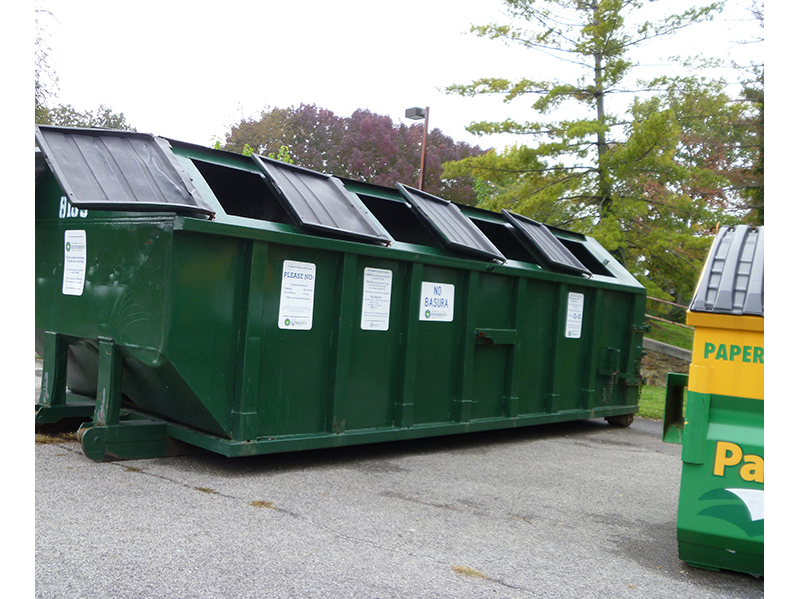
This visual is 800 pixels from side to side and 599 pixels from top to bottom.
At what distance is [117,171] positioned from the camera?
4707 millimetres

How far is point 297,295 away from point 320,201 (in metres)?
0.80

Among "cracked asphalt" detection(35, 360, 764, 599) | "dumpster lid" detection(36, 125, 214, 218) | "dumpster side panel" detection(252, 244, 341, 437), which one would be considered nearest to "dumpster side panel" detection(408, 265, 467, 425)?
"cracked asphalt" detection(35, 360, 764, 599)

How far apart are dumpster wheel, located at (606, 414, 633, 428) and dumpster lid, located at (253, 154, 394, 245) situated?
457cm

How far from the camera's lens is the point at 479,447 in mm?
6621

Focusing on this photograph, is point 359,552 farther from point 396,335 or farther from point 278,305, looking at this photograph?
point 396,335

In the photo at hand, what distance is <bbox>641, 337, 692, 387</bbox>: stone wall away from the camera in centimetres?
1316

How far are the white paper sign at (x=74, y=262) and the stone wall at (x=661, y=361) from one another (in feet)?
35.2

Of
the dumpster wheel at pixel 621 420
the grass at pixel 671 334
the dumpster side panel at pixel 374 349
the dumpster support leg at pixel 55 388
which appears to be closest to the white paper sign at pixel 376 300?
the dumpster side panel at pixel 374 349

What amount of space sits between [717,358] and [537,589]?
1.37 m

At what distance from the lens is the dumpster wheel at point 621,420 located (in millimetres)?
8617

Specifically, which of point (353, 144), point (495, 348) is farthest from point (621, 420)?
point (353, 144)

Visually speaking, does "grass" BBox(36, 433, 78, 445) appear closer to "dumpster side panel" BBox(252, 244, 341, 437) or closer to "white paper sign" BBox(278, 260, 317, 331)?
"dumpster side panel" BBox(252, 244, 341, 437)

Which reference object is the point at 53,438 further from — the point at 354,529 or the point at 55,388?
the point at 354,529

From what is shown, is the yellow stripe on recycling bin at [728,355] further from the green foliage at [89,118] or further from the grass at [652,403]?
the green foliage at [89,118]
